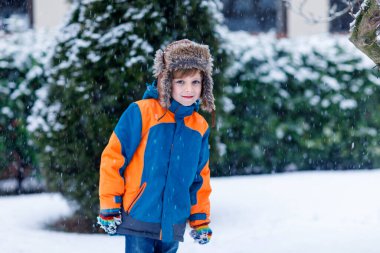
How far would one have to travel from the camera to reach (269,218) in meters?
5.77

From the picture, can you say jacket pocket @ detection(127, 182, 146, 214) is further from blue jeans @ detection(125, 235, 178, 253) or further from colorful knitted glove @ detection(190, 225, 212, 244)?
colorful knitted glove @ detection(190, 225, 212, 244)

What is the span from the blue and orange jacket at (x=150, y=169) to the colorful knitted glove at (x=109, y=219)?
0.02 meters

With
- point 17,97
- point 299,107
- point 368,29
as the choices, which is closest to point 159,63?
point 368,29

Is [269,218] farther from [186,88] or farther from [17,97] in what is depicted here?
[17,97]

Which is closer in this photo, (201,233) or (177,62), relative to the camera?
(177,62)

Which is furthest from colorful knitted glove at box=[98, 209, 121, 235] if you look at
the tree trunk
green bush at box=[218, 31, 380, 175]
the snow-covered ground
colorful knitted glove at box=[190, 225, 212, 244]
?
green bush at box=[218, 31, 380, 175]

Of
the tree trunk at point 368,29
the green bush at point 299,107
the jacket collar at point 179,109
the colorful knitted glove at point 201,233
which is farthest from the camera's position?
the green bush at point 299,107

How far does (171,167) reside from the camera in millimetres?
2963

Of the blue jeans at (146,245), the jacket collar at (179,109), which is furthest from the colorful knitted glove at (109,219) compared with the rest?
the jacket collar at (179,109)

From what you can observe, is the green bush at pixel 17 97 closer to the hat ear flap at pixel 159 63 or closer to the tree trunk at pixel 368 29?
the hat ear flap at pixel 159 63

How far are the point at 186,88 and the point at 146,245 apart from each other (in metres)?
0.77

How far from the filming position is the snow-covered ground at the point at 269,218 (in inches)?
185

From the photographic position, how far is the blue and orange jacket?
2920 millimetres

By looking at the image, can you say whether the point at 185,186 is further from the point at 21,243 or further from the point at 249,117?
the point at 249,117
